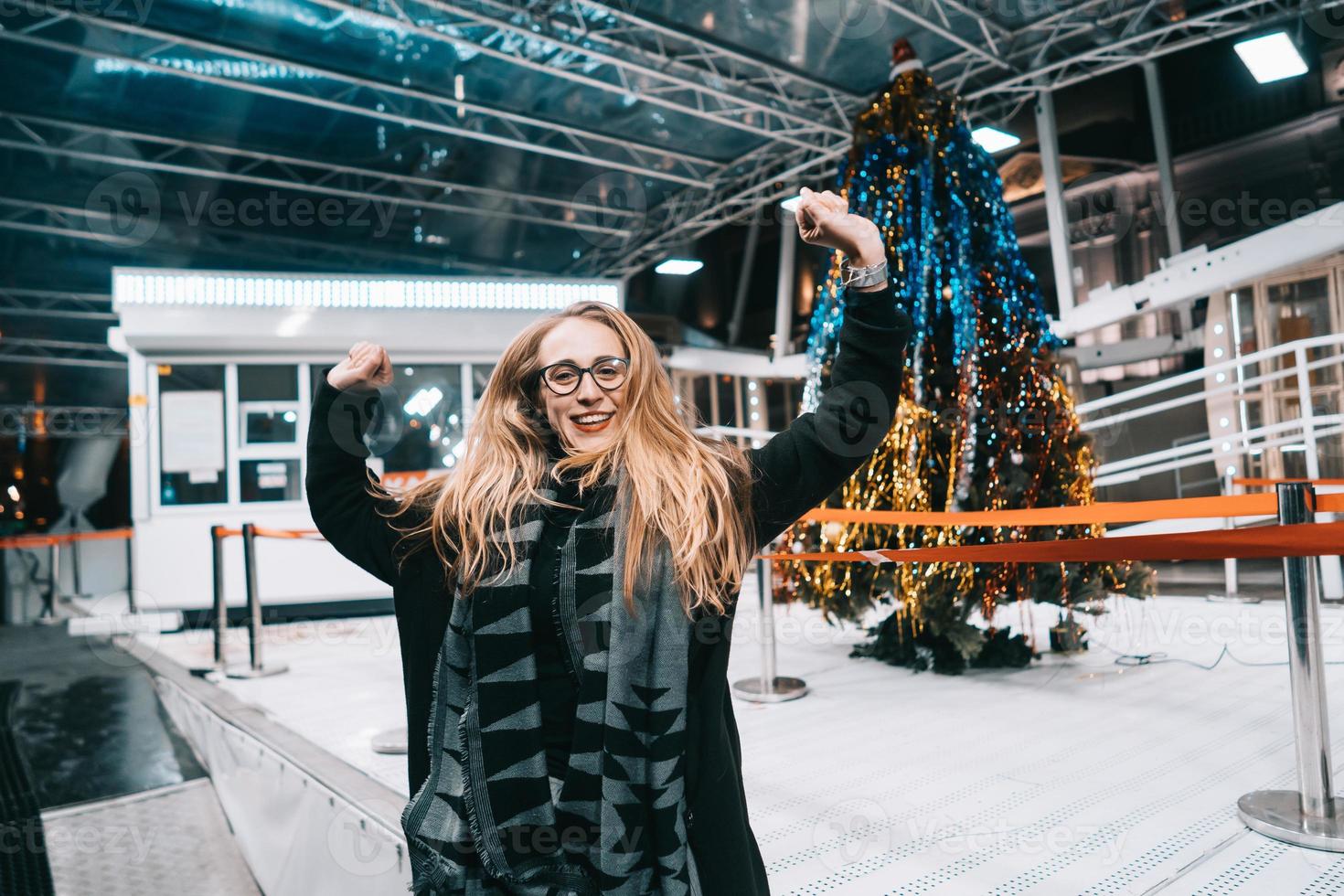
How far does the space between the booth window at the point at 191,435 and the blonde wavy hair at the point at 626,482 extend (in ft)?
24.3

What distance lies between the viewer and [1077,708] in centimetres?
296

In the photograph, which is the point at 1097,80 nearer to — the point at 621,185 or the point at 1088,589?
the point at 621,185

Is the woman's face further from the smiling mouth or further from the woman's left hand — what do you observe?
the woman's left hand

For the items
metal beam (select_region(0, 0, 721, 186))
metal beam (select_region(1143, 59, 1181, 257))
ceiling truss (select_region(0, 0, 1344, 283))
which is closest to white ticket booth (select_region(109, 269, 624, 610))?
metal beam (select_region(0, 0, 721, 186))

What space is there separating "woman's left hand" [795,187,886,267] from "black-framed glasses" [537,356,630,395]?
0.34m

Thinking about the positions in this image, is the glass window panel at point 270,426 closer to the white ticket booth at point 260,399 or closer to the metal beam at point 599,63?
the white ticket booth at point 260,399

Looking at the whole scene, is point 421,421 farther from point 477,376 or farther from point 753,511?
point 753,511

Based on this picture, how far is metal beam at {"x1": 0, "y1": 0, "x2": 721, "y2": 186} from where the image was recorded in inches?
262

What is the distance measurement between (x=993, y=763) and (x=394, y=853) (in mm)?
1643

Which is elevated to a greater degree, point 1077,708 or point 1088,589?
point 1088,589

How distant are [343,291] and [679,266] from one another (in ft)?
19.8

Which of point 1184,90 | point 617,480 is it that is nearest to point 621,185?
point 1184,90

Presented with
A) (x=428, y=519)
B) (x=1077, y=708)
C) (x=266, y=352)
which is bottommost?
(x=1077, y=708)

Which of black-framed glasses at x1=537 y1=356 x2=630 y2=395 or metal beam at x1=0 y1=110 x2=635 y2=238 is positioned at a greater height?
metal beam at x1=0 y1=110 x2=635 y2=238
